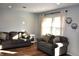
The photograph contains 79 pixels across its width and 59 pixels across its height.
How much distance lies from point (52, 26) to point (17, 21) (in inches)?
30.1

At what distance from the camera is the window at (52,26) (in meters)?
2.09

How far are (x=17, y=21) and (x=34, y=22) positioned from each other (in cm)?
37

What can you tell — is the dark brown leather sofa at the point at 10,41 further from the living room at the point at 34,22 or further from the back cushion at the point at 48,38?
the back cushion at the point at 48,38

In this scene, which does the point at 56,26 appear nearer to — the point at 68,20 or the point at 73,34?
the point at 68,20

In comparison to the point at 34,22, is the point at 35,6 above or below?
above

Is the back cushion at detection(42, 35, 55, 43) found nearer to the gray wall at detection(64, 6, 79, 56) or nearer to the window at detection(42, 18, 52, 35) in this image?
the window at detection(42, 18, 52, 35)

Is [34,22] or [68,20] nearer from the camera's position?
[68,20]

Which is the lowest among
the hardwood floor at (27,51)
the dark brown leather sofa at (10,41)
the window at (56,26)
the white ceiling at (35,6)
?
the hardwood floor at (27,51)

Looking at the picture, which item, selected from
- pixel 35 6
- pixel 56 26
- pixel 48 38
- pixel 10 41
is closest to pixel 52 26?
pixel 56 26

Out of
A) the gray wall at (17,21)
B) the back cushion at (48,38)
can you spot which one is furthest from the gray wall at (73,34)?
the gray wall at (17,21)

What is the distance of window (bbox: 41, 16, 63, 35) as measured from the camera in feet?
6.87

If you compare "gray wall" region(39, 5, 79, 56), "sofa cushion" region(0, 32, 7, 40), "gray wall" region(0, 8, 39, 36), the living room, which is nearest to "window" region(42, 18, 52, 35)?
the living room

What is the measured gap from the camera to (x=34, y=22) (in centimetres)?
215

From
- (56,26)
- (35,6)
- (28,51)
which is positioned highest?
(35,6)
